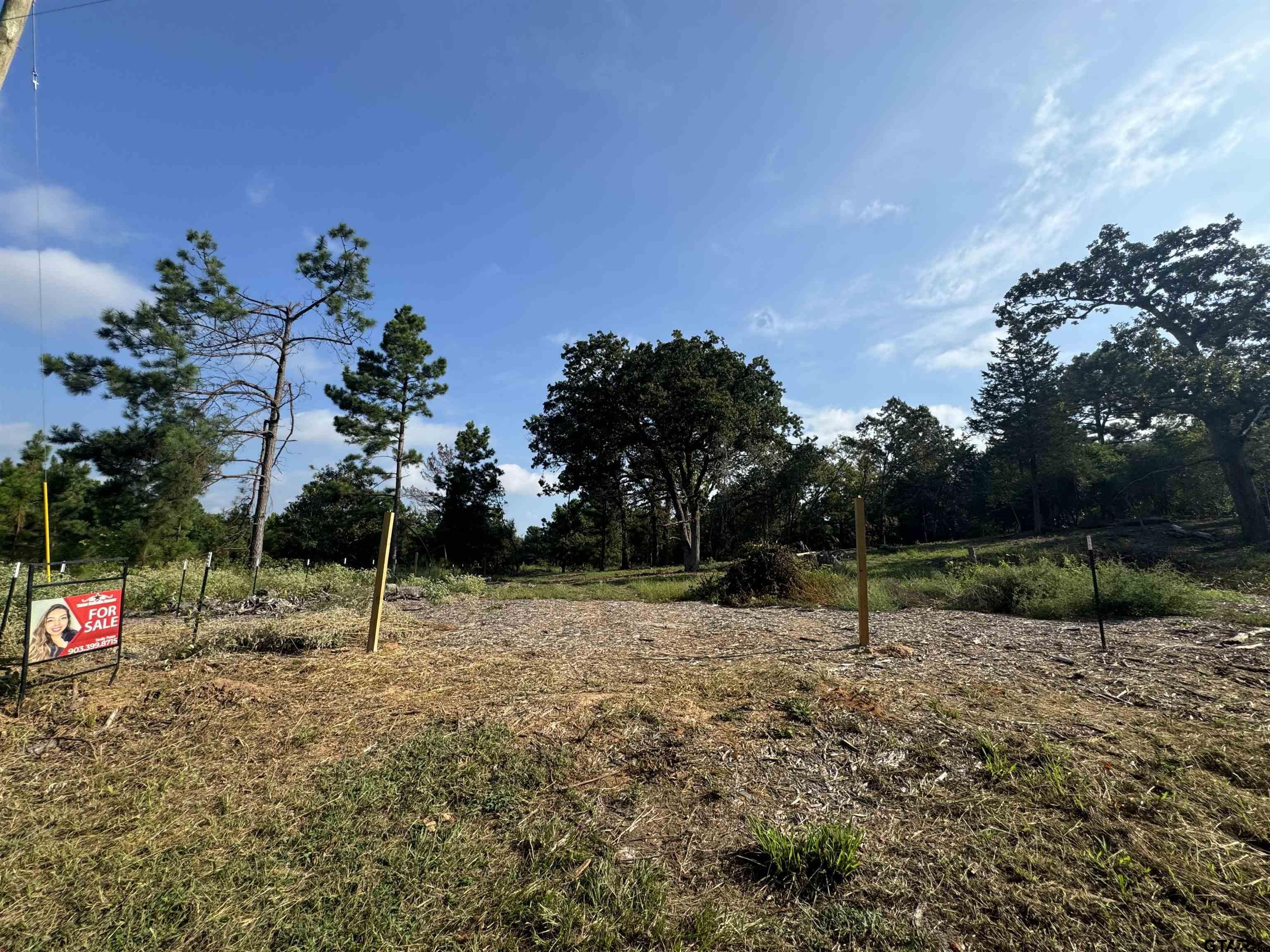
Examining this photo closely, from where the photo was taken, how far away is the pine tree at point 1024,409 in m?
30.0

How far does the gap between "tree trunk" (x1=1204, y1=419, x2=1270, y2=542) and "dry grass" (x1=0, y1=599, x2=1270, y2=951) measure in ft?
66.9

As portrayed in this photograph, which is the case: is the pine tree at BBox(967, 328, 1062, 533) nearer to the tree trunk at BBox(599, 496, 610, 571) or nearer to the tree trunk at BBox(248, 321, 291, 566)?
the tree trunk at BBox(599, 496, 610, 571)

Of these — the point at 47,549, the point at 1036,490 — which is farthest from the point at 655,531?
the point at 47,549

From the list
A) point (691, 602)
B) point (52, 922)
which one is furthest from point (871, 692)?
point (691, 602)

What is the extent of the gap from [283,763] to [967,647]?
19.9 ft

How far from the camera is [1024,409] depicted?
1239 inches

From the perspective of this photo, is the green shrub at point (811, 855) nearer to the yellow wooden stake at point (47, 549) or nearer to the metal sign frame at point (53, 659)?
the metal sign frame at point (53, 659)

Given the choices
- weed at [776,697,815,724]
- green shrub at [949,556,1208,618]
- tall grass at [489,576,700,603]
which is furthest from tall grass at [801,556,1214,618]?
weed at [776,697,815,724]

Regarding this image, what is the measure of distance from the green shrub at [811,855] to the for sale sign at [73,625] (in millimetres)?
4815

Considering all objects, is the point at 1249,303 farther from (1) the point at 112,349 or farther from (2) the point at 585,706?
(1) the point at 112,349

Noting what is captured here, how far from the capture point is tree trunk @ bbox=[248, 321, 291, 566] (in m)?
14.6

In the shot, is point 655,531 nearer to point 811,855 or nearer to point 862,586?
point 862,586

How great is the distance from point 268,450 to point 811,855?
1777cm

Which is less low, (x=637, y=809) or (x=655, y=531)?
(x=655, y=531)
